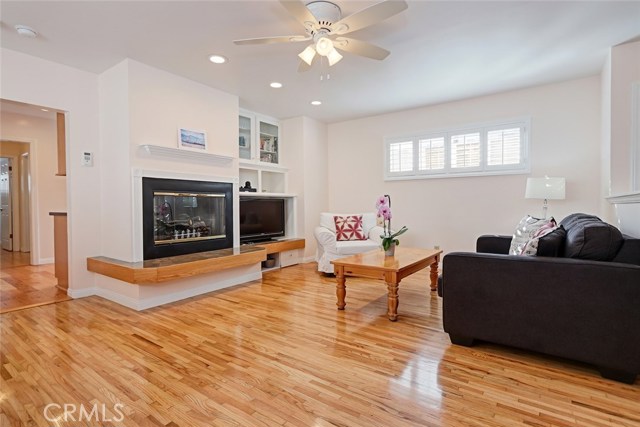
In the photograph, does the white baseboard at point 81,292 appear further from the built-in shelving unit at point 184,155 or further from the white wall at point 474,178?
the white wall at point 474,178

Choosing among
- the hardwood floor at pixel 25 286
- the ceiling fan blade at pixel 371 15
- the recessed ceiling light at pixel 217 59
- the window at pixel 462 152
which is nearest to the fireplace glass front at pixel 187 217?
the hardwood floor at pixel 25 286

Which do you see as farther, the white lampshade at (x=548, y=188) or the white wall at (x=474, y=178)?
the white wall at (x=474, y=178)

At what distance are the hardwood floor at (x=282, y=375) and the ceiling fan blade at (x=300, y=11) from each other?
2271 mm

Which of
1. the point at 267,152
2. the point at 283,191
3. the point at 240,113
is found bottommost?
the point at 283,191

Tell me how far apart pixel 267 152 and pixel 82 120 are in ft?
8.55

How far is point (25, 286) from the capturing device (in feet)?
12.9

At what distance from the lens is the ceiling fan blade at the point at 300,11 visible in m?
1.99

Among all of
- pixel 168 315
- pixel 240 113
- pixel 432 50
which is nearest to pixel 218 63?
pixel 240 113

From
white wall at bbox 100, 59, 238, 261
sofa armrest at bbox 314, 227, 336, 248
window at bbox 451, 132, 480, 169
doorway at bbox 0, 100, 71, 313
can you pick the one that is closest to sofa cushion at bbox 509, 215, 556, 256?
window at bbox 451, 132, 480, 169

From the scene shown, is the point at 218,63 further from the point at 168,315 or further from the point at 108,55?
the point at 168,315

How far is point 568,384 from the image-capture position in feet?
5.87

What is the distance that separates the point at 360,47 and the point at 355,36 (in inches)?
15.8

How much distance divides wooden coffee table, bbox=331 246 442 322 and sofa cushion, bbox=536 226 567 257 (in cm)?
103

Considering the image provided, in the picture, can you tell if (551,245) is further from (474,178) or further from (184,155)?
(184,155)
